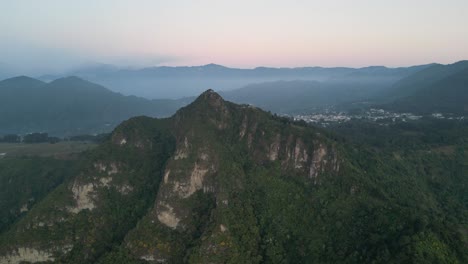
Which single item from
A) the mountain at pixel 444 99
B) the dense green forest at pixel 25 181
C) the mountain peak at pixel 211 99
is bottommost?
the dense green forest at pixel 25 181

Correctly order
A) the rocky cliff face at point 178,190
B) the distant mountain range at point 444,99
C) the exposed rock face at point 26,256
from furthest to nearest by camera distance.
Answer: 1. the distant mountain range at point 444,99
2. the rocky cliff face at point 178,190
3. the exposed rock face at point 26,256

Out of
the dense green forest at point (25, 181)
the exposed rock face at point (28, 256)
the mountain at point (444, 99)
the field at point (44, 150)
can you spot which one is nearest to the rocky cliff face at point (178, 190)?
the exposed rock face at point (28, 256)

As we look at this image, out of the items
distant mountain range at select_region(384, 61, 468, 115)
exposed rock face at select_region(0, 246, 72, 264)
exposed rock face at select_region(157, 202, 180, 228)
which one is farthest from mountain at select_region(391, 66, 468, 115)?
exposed rock face at select_region(0, 246, 72, 264)

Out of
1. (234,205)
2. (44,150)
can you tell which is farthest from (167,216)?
(44,150)

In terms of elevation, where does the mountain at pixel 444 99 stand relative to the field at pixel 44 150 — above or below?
above

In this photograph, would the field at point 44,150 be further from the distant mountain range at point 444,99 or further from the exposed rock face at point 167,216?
the distant mountain range at point 444,99

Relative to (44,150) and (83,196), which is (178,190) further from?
(44,150)
